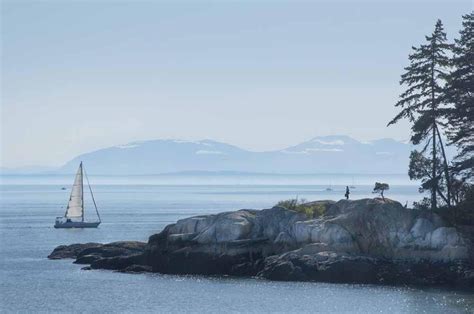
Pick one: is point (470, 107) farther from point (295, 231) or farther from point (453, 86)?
point (295, 231)

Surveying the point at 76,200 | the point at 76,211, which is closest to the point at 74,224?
the point at 76,200

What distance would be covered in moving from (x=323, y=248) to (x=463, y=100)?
665 inches

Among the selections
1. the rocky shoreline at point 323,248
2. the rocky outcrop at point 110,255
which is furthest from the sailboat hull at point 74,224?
the rocky shoreline at point 323,248

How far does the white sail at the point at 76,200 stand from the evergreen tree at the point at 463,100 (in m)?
73.7

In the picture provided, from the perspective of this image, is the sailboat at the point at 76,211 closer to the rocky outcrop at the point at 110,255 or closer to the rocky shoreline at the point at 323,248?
the rocky outcrop at the point at 110,255

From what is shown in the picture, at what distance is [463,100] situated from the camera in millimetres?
80500

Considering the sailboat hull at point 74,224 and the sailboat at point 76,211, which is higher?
the sailboat at point 76,211

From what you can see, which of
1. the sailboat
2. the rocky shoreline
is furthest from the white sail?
the rocky shoreline

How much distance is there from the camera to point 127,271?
8138 centimetres

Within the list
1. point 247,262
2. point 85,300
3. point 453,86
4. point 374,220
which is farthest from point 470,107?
point 85,300

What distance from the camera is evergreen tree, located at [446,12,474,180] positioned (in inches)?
3155

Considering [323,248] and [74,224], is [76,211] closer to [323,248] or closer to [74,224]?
[74,224]

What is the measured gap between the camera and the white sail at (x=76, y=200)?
144 meters

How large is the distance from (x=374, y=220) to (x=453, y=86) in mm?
13252
